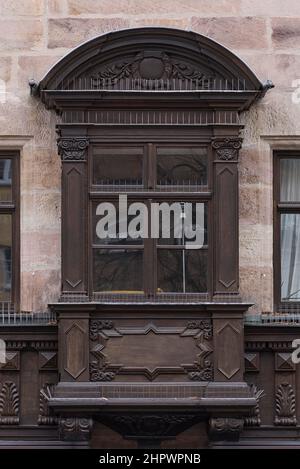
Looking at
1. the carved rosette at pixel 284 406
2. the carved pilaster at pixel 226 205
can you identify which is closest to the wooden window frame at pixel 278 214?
the carved pilaster at pixel 226 205

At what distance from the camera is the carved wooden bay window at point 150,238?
14.1m

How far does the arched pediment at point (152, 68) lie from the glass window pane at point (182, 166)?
0.54 m

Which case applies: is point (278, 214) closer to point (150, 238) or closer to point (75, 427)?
point (150, 238)

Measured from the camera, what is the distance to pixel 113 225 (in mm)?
14312

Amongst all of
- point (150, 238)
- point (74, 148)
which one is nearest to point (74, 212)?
point (74, 148)

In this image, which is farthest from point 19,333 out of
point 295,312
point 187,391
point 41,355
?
point 295,312

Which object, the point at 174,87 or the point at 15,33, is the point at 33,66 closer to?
the point at 15,33

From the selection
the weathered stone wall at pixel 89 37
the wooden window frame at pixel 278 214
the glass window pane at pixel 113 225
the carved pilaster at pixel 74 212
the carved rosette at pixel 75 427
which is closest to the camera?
the carved rosette at pixel 75 427

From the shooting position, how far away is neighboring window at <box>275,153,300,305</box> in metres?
14.7

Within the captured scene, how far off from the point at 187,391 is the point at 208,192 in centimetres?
177

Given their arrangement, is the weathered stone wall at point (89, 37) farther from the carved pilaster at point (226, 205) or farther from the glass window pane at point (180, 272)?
the glass window pane at point (180, 272)

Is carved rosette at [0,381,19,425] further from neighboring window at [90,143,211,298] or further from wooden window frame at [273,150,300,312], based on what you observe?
wooden window frame at [273,150,300,312]

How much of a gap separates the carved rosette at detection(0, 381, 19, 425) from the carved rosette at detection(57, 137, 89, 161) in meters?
2.07

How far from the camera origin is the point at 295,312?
1463 centimetres
